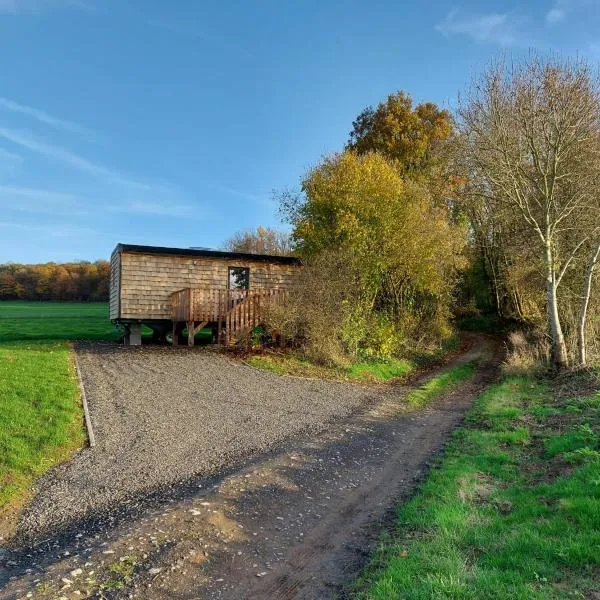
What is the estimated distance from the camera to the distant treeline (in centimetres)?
5341

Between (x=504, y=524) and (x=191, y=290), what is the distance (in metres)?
13.8

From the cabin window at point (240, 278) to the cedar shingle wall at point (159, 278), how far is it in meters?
0.25

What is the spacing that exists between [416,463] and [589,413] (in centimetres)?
334

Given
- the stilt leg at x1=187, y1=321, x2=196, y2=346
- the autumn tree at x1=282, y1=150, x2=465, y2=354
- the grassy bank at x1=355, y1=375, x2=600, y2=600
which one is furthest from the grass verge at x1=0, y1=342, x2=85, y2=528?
the autumn tree at x1=282, y1=150, x2=465, y2=354

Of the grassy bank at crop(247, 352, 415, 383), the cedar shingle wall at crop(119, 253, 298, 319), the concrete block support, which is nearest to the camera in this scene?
the grassy bank at crop(247, 352, 415, 383)

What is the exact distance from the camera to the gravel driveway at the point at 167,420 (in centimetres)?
612

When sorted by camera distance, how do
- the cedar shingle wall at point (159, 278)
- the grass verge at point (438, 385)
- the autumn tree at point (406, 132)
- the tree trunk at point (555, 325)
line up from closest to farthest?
the grass verge at point (438, 385) < the tree trunk at point (555, 325) < the cedar shingle wall at point (159, 278) < the autumn tree at point (406, 132)

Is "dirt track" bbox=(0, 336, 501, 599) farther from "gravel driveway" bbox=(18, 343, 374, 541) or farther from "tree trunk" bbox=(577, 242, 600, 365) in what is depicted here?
"tree trunk" bbox=(577, 242, 600, 365)

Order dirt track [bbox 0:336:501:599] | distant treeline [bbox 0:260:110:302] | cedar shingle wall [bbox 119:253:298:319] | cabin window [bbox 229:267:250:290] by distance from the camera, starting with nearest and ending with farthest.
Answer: dirt track [bbox 0:336:501:599]
cedar shingle wall [bbox 119:253:298:319]
cabin window [bbox 229:267:250:290]
distant treeline [bbox 0:260:110:302]

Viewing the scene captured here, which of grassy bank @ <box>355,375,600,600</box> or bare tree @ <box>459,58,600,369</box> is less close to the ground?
bare tree @ <box>459,58,600,369</box>

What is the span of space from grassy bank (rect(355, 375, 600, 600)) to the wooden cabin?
10.1m

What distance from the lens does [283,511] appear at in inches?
222

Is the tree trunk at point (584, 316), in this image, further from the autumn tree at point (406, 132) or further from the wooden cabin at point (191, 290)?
the autumn tree at point (406, 132)

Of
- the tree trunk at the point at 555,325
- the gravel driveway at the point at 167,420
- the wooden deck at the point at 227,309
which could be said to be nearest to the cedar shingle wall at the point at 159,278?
the wooden deck at the point at 227,309
